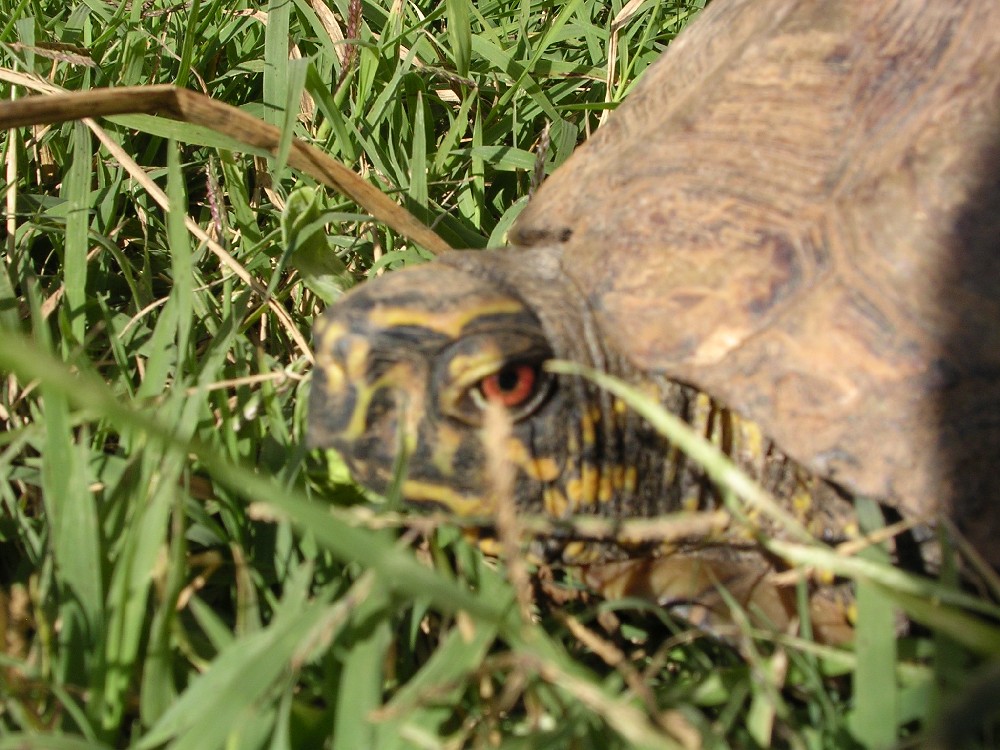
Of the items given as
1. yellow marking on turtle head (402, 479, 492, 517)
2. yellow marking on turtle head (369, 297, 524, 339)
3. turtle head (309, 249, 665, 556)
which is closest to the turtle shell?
turtle head (309, 249, 665, 556)

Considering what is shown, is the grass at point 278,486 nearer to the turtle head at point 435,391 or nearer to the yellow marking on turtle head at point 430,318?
the turtle head at point 435,391

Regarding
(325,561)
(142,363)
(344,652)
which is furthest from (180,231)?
(344,652)

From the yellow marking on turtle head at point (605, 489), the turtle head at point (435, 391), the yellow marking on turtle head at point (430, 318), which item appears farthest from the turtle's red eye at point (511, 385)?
the yellow marking on turtle head at point (605, 489)

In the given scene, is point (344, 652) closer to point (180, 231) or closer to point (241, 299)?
point (180, 231)

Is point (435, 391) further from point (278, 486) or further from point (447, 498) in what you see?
point (278, 486)

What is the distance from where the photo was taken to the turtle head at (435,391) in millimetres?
1664

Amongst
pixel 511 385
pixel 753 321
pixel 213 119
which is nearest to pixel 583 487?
pixel 511 385

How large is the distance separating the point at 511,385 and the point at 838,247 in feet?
2.07

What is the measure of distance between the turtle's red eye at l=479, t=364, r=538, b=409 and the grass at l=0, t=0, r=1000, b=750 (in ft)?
0.90

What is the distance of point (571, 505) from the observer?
1.76m

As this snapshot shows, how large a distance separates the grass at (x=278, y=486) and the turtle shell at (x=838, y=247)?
29 cm

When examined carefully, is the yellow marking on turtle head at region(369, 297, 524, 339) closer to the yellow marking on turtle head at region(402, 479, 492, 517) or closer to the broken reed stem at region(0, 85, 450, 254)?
the yellow marking on turtle head at region(402, 479, 492, 517)

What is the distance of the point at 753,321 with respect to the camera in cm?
157

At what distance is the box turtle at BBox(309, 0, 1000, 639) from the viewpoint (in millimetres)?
1493
